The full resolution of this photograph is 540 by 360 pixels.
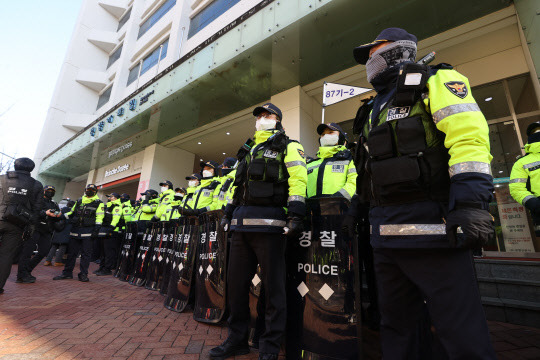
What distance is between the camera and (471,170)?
1179 mm

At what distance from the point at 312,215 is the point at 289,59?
590cm

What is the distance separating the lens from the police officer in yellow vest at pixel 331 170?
3.40 meters

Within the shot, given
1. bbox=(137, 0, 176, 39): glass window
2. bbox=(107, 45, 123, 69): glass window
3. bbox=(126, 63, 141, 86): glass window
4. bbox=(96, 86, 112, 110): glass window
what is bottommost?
bbox=(126, 63, 141, 86): glass window

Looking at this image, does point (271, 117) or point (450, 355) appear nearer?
point (450, 355)

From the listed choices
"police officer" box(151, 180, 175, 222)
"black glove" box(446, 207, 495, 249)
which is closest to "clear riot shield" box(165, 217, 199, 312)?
"police officer" box(151, 180, 175, 222)

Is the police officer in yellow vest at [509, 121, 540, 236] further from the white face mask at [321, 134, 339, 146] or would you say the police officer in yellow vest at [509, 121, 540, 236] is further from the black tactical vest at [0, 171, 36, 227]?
the black tactical vest at [0, 171, 36, 227]

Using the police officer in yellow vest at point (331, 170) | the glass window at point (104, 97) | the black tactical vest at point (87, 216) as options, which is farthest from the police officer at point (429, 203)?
the glass window at point (104, 97)

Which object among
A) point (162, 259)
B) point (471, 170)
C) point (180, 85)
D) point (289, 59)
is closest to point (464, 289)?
point (471, 170)

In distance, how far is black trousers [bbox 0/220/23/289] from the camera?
416cm

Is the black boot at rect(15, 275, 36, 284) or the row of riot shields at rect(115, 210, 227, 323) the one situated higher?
the row of riot shields at rect(115, 210, 227, 323)

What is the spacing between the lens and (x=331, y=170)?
→ 11.6ft

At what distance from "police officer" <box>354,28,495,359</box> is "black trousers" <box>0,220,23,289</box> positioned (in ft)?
18.0

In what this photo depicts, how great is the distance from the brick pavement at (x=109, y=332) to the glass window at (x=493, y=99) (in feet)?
18.7

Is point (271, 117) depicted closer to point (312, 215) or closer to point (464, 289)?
point (312, 215)
